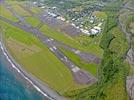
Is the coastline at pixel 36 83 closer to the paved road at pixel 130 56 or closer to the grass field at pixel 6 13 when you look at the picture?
the paved road at pixel 130 56

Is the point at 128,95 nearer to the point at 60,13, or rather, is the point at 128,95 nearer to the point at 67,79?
the point at 67,79

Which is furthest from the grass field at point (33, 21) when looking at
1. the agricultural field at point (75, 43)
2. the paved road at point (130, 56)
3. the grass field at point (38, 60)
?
the paved road at point (130, 56)

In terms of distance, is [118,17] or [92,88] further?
[118,17]

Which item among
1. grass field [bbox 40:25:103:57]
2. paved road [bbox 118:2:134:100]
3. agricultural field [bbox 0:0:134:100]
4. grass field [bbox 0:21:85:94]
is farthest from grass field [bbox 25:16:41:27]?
paved road [bbox 118:2:134:100]

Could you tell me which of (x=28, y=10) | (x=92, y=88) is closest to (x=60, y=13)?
(x=28, y=10)

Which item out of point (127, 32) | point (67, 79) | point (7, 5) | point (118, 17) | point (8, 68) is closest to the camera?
point (67, 79)

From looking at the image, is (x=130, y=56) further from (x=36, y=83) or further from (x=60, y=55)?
(x=36, y=83)

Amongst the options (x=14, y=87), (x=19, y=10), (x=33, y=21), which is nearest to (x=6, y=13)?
(x=19, y=10)
